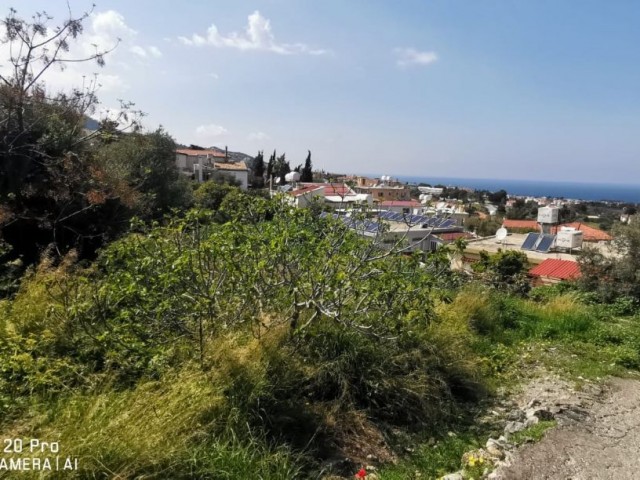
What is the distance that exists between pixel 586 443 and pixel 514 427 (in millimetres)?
557

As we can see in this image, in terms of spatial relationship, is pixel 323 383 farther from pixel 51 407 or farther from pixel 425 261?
pixel 51 407

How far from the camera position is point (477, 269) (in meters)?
13.9

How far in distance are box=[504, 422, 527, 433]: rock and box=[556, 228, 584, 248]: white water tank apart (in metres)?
22.3

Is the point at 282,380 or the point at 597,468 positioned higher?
the point at 282,380

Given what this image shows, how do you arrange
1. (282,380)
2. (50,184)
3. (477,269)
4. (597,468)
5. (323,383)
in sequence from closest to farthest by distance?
(597,468), (282,380), (323,383), (50,184), (477,269)

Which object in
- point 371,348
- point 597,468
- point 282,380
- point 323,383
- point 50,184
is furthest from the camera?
point 50,184

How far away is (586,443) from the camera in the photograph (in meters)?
3.60

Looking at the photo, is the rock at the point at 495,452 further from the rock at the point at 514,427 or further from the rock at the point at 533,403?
the rock at the point at 533,403

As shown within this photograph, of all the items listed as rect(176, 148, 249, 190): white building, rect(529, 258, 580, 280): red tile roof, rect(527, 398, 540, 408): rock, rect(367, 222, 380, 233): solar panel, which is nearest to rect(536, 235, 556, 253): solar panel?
rect(529, 258, 580, 280): red tile roof

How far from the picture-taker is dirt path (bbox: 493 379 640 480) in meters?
3.09

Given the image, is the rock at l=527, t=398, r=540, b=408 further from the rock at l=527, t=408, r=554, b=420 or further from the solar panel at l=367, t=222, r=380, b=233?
the solar panel at l=367, t=222, r=380, b=233

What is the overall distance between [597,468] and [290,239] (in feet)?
10.2

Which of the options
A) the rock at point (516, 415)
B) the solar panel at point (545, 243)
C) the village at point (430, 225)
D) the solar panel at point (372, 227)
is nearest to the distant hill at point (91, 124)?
the village at point (430, 225)

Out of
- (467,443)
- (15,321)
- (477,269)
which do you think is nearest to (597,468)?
(467,443)
